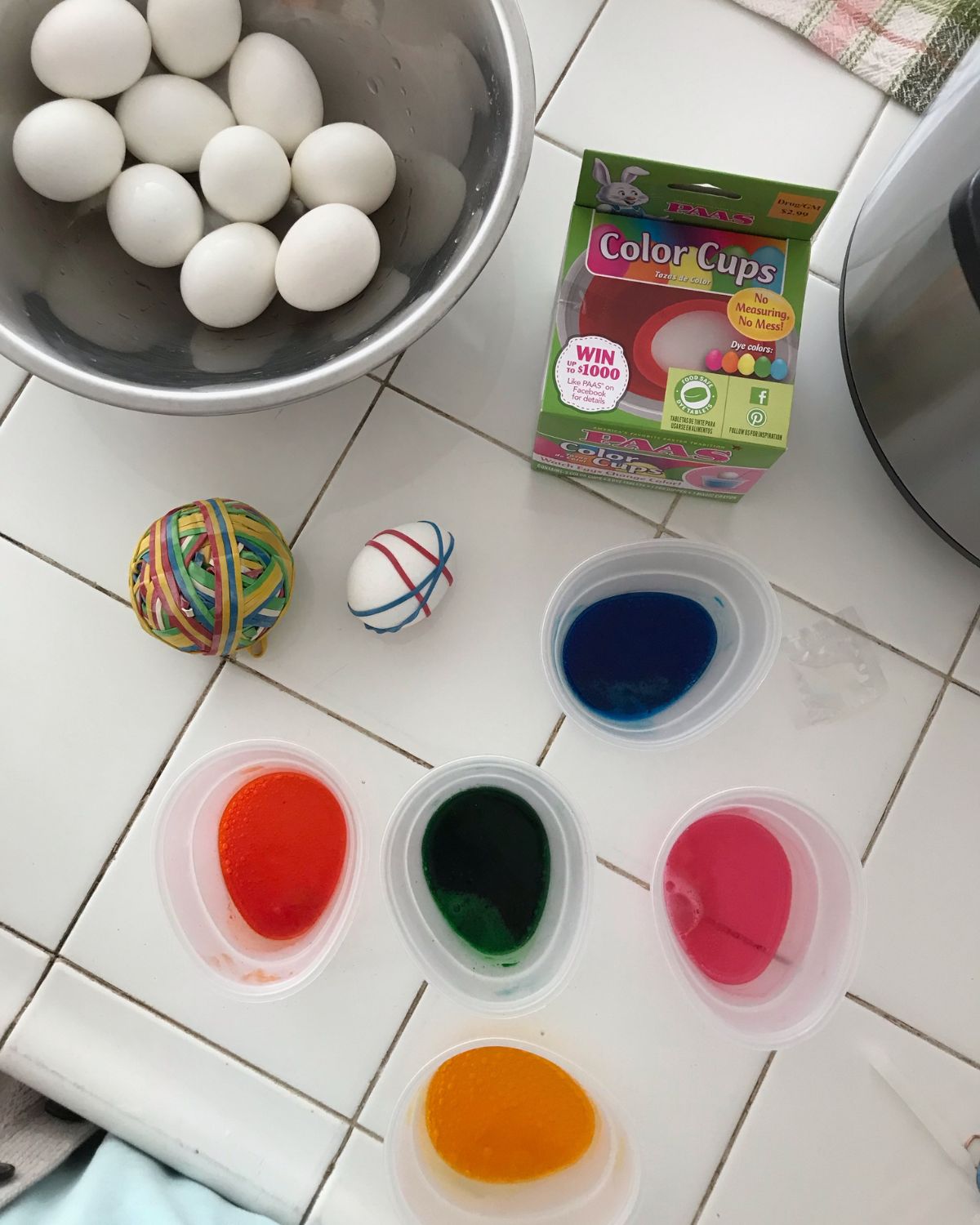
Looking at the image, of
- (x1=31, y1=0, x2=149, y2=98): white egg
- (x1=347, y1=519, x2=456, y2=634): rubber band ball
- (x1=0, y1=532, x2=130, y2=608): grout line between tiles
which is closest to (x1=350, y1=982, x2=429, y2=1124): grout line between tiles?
(x1=347, y1=519, x2=456, y2=634): rubber band ball

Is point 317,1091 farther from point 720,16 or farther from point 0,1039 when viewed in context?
point 720,16

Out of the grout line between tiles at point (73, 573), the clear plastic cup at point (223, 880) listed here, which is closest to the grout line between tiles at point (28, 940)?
the clear plastic cup at point (223, 880)

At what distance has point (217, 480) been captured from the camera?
2.58ft

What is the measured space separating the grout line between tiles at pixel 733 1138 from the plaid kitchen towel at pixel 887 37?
2.92 feet

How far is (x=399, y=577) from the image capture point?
2.31 feet

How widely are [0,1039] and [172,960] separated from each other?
0.16 m

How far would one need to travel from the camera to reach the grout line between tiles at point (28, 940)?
75 centimetres

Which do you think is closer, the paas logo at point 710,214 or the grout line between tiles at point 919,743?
the paas logo at point 710,214

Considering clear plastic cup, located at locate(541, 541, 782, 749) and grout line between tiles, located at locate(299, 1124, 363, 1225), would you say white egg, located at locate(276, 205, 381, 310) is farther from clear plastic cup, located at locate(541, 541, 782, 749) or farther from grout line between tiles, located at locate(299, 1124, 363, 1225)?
grout line between tiles, located at locate(299, 1124, 363, 1225)

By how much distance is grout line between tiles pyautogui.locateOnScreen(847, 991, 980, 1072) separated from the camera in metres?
0.78

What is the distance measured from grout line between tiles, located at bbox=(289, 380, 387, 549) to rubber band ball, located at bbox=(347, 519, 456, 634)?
8cm

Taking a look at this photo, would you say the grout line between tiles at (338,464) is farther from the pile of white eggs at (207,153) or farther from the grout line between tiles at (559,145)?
the grout line between tiles at (559,145)

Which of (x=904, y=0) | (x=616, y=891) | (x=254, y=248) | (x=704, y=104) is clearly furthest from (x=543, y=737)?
(x=904, y=0)

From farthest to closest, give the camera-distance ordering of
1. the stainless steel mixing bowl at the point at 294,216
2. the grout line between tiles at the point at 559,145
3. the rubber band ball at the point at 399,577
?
1. the grout line between tiles at the point at 559,145
2. the rubber band ball at the point at 399,577
3. the stainless steel mixing bowl at the point at 294,216
